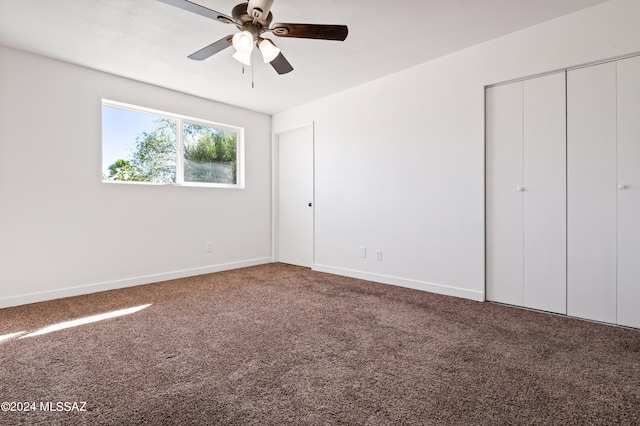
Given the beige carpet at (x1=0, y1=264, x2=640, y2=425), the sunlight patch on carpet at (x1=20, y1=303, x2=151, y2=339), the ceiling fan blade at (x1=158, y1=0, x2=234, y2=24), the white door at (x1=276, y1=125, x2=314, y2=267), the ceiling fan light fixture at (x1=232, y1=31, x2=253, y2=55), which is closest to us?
the beige carpet at (x1=0, y1=264, x2=640, y2=425)

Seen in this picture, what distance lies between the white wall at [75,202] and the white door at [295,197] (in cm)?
116

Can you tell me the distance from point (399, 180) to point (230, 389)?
274 cm

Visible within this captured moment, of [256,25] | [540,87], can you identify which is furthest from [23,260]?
[540,87]

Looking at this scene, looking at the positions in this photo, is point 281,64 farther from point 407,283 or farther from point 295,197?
point 295,197

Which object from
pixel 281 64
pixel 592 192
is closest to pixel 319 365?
pixel 281 64

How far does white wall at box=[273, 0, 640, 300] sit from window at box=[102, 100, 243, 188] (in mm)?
1412

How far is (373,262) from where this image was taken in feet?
12.7

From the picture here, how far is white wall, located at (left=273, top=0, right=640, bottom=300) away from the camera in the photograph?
256 centimetres

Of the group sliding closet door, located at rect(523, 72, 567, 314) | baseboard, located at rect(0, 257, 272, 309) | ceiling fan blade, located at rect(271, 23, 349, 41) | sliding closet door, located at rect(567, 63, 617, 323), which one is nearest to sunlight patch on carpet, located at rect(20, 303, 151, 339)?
baseboard, located at rect(0, 257, 272, 309)

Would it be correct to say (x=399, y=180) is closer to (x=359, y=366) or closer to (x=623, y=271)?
(x=623, y=271)

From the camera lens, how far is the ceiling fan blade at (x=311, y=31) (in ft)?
6.61

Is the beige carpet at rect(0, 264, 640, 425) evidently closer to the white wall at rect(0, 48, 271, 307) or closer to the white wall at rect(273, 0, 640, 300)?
the white wall at rect(0, 48, 271, 307)

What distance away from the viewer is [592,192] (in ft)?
8.06

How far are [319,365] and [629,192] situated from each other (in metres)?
2.52
